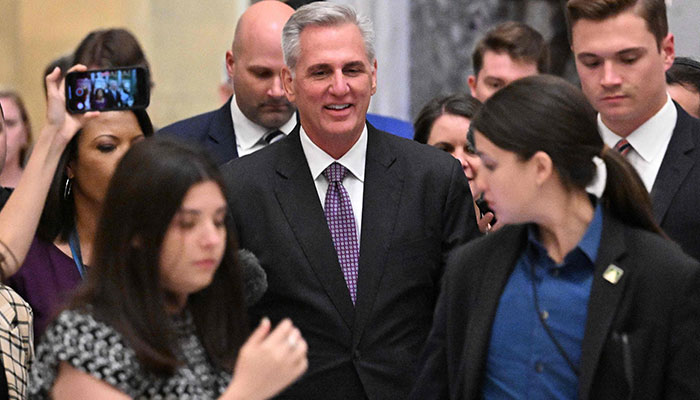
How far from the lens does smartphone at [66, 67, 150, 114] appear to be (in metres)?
4.02

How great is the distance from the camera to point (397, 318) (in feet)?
13.0

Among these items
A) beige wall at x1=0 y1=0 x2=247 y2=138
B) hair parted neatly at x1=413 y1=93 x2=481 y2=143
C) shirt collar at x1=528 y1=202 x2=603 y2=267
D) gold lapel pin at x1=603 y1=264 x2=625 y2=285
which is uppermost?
shirt collar at x1=528 y1=202 x2=603 y2=267

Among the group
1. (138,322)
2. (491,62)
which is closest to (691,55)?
(491,62)

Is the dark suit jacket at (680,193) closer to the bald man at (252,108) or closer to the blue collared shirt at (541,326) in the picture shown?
the blue collared shirt at (541,326)

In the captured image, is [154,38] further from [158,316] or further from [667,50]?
[158,316]

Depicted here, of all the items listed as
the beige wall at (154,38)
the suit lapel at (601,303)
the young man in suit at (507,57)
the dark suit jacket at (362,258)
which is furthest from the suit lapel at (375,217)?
the beige wall at (154,38)

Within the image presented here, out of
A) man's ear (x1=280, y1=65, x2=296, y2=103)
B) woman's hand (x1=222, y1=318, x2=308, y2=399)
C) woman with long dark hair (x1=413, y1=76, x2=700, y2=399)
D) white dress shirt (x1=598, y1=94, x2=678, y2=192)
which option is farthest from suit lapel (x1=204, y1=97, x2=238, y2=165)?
woman's hand (x1=222, y1=318, x2=308, y2=399)

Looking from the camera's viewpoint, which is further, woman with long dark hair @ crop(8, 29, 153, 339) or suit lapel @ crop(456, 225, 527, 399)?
woman with long dark hair @ crop(8, 29, 153, 339)

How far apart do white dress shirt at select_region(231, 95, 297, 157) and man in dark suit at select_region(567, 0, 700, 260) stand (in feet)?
5.01

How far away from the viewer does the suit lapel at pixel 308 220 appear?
3924 mm

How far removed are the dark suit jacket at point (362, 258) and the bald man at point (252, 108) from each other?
3.65 feet

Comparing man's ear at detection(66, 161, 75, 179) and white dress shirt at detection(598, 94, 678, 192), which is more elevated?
white dress shirt at detection(598, 94, 678, 192)

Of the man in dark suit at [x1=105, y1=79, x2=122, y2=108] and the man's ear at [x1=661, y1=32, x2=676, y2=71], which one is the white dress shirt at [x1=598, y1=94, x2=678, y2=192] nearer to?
the man's ear at [x1=661, y1=32, x2=676, y2=71]

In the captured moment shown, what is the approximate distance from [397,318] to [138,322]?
3.87 ft
